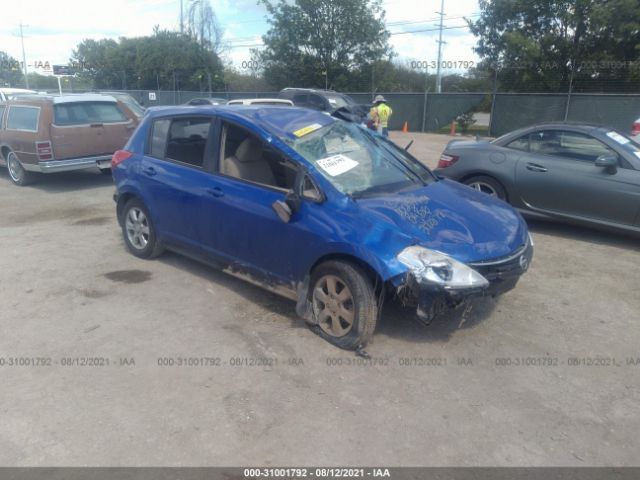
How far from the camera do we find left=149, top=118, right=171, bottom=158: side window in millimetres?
5359

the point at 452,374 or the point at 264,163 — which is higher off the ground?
the point at 264,163

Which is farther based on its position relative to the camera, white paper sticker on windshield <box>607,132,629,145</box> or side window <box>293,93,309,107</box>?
side window <box>293,93,309,107</box>

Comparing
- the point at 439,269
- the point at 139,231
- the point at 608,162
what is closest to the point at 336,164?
the point at 439,269

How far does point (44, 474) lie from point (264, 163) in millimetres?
2831

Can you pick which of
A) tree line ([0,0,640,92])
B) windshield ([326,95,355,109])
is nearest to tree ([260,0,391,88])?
tree line ([0,0,640,92])

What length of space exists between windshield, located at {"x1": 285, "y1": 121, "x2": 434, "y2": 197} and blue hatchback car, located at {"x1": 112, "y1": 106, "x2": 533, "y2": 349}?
0.01 meters

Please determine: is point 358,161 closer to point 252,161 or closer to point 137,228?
point 252,161

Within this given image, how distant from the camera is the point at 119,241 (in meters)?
6.69

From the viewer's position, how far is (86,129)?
32.3ft

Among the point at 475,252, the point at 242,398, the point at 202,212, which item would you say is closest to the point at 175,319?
the point at 202,212

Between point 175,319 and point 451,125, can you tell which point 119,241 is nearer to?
point 175,319

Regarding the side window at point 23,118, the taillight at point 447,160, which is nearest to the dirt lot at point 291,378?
the taillight at point 447,160

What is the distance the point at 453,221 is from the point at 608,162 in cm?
335

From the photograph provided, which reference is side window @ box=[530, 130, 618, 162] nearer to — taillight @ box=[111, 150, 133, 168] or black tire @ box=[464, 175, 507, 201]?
black tire @ box=[464, 175, 507, 201]
